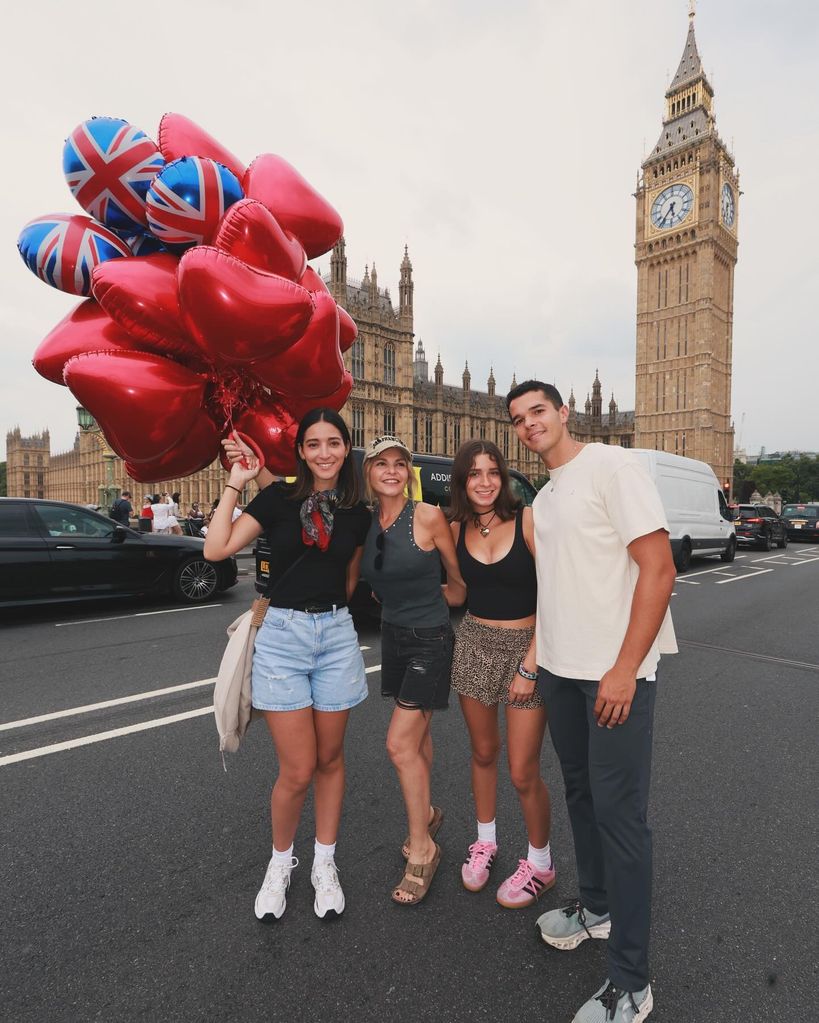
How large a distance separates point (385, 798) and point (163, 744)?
158 centimetres

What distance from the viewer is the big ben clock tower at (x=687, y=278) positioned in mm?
60812

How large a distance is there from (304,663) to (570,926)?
1380mm

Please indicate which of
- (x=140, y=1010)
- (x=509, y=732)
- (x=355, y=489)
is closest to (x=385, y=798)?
(x=509, y=732)

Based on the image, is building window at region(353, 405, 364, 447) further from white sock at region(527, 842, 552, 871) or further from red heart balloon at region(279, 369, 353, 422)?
white sock at region(527, 842, 552, 871)

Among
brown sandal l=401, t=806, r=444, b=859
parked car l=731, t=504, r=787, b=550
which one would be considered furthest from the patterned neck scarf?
parked car l=731, t=504, r=787, b=550

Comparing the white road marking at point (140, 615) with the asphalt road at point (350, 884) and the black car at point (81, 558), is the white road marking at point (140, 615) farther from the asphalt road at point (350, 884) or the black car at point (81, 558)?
the asphalt road at point (350, 884)

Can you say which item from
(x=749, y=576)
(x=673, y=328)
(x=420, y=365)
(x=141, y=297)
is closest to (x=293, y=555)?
(x=141, y=297)

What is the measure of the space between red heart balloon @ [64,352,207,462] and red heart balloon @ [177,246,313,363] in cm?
19

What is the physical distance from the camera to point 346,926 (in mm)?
2125

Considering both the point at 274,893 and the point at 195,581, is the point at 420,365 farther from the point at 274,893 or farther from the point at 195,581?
the point at 274,893

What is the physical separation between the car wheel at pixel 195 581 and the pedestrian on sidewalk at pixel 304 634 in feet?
20.8

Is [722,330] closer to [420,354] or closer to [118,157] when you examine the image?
[420,354]

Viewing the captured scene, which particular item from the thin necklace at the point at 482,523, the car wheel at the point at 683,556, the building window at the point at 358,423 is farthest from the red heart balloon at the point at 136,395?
the building window at the point at 358,423

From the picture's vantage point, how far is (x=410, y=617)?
2.40 meters
